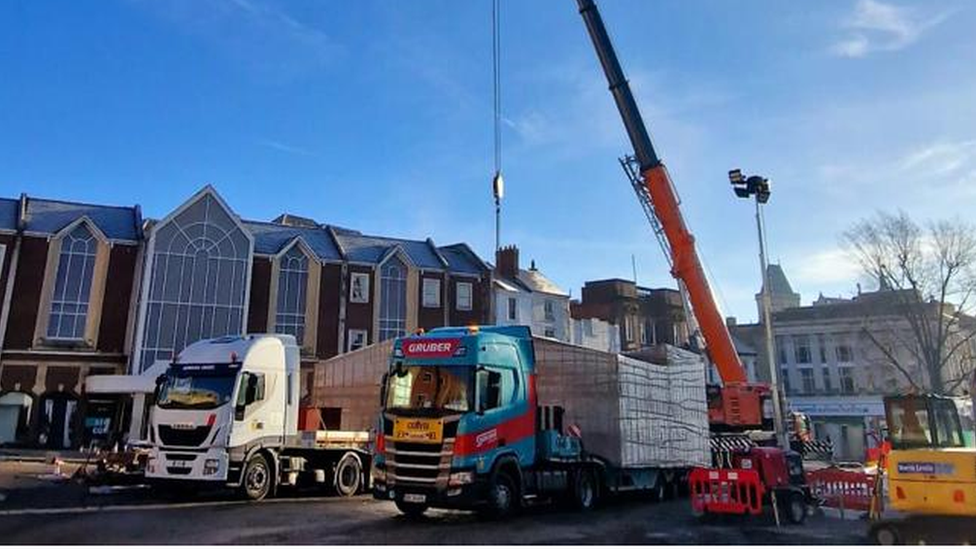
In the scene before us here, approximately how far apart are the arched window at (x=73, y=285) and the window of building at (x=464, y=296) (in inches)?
879

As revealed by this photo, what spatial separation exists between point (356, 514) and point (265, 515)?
1.87m

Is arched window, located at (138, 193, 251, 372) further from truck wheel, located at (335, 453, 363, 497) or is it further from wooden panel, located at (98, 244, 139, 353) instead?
truck wheel, located at (335, 453, 363, 497)

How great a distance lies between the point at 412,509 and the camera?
1376 centimetres

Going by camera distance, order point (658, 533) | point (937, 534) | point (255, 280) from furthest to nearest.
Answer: point (255, 280) < point (658, 533) < point (937, 534)

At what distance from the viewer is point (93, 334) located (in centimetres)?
3634

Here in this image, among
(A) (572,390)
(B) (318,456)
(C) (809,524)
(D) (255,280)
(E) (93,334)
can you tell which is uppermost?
(D) (255,280)

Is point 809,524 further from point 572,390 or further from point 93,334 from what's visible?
point 93,334

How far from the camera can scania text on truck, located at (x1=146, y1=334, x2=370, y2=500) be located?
16.0 metres

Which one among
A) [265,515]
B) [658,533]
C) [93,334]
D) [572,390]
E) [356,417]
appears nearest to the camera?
[658,533]

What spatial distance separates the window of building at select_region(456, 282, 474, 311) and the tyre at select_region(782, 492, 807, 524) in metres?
33.6

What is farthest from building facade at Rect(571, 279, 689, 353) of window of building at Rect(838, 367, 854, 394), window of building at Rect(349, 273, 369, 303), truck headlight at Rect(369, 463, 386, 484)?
truck headlight at Rect(369, 463, 386, 484)

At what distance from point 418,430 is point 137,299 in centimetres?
3094

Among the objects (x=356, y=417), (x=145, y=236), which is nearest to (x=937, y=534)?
(x=356, y=417)

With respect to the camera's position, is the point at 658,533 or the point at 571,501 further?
the point at 571,501
